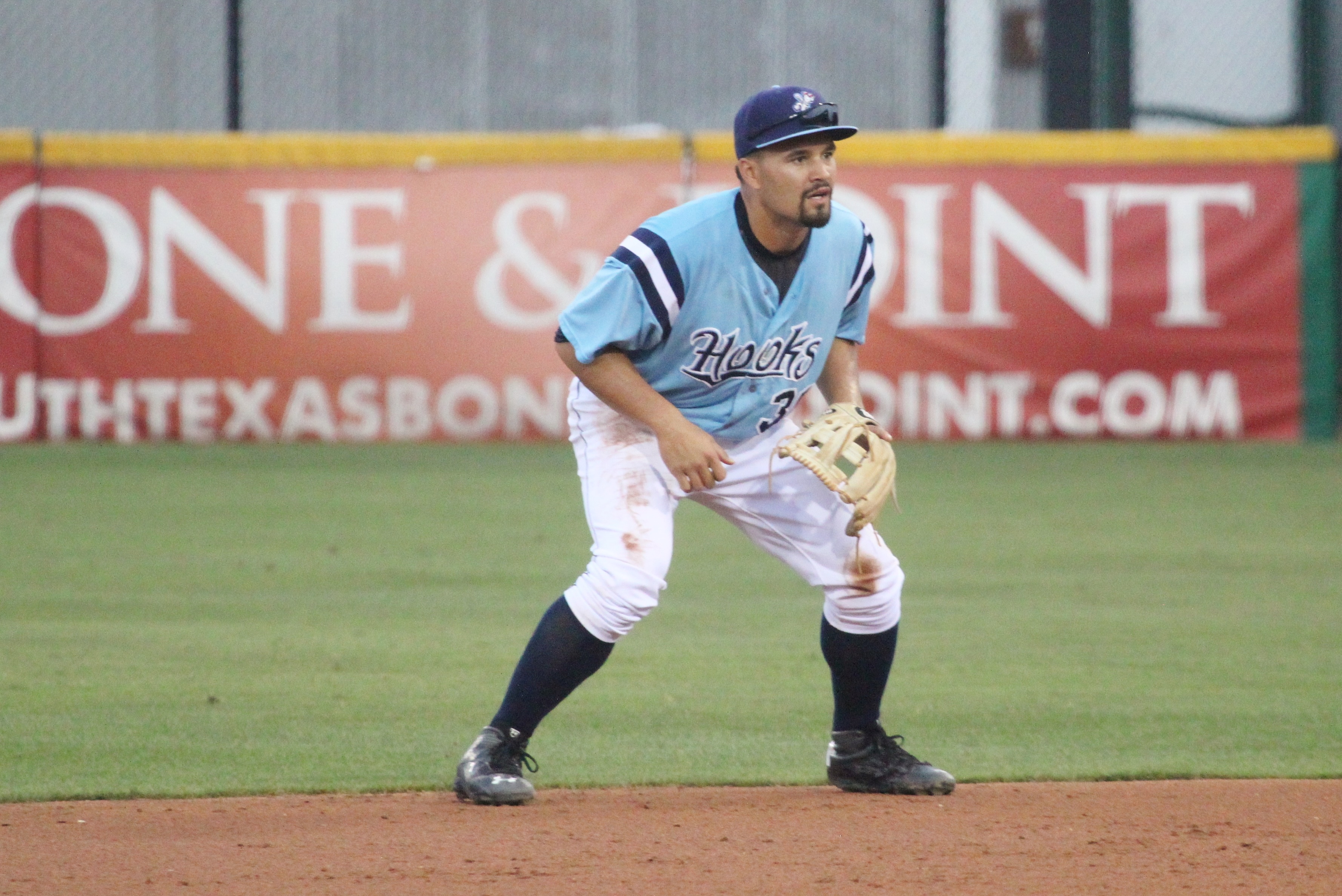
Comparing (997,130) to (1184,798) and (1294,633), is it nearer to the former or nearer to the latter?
(1294,633)

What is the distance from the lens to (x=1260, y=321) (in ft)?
45.2

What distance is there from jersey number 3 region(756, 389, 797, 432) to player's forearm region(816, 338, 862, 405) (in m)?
0.14

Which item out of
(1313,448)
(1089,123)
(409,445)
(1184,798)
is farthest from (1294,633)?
(1089,123)

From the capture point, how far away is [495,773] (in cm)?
410

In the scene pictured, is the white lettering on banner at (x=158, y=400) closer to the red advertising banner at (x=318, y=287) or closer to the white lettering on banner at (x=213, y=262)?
the red advertising banner at (x=318, y=287)

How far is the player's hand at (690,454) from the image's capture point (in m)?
4.01

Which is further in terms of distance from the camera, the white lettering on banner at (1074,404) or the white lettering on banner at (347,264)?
the white lettering on banner at (1074,404)

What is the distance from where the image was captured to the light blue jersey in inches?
158

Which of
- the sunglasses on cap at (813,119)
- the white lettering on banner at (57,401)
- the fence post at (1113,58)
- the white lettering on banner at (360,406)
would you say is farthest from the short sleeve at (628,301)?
the fence post at (1113,58)

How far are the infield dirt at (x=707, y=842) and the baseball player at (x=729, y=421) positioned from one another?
0.20 meters

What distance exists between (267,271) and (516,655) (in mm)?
8259

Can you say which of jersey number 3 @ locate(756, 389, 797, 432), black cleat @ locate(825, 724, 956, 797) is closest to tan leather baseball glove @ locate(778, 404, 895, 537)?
jersey number 3 @ locate(756, 389, 797, 432)

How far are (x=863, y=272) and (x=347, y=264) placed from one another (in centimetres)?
979

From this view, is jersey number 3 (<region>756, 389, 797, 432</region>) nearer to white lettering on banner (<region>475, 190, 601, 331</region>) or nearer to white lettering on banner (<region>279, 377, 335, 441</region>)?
white lettering on banner (<region>475, 190, 601, 331</region>)
